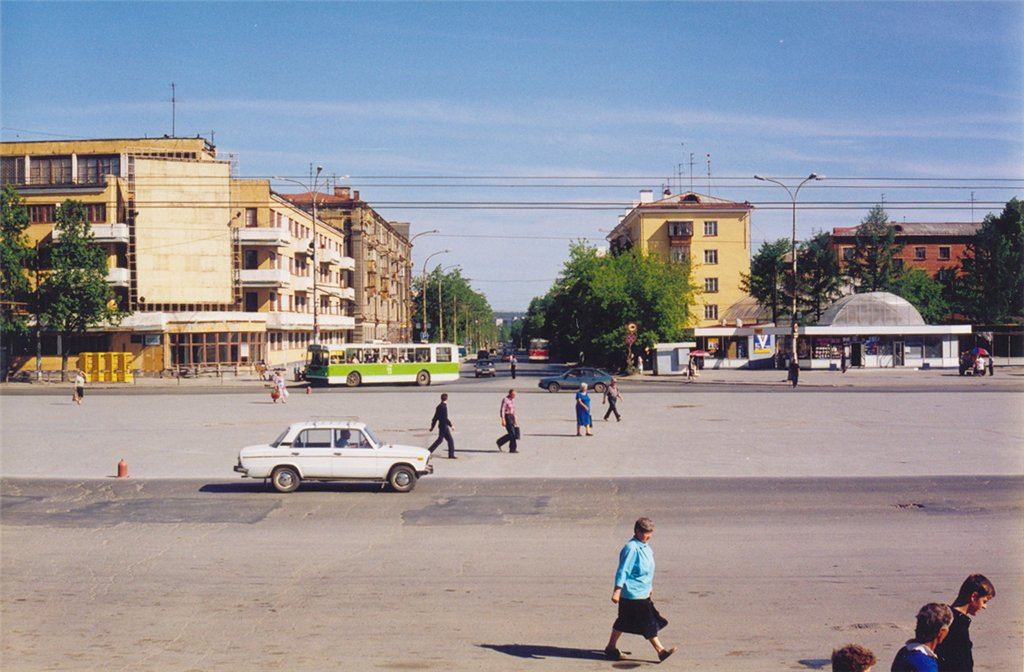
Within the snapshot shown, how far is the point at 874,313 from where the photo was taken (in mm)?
69562

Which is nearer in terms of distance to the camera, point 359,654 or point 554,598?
point 359,654

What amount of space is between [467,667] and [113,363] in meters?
55.9

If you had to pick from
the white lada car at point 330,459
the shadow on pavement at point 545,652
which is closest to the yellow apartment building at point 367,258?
the white lada car at point 330,459

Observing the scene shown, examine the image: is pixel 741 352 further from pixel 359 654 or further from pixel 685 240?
pixel 359 654

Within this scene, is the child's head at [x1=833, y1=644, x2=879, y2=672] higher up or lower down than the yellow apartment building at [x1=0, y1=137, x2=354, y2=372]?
lower down

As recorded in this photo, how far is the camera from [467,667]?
335 inches

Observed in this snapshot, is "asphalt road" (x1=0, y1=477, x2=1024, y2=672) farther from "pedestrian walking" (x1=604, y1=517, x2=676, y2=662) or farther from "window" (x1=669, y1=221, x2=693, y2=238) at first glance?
"window" (x1=669, y1=221, x2=693, y2=238)

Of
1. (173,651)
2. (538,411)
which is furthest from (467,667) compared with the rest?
(538,411)

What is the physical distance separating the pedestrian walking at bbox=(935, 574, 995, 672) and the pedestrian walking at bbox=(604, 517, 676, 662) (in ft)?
9.61

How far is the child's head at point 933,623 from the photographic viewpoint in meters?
5.69

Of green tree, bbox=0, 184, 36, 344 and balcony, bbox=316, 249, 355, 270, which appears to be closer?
green tree, bbox=0, 184, 36, 344

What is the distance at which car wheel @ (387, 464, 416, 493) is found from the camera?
17.9 meters

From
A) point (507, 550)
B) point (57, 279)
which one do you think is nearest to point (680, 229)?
point (57, 279)

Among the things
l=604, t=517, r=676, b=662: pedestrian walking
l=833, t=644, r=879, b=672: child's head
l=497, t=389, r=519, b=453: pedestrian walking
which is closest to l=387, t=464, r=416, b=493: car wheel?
l=497, t=389, r=519, b=453: pedestrian walking
